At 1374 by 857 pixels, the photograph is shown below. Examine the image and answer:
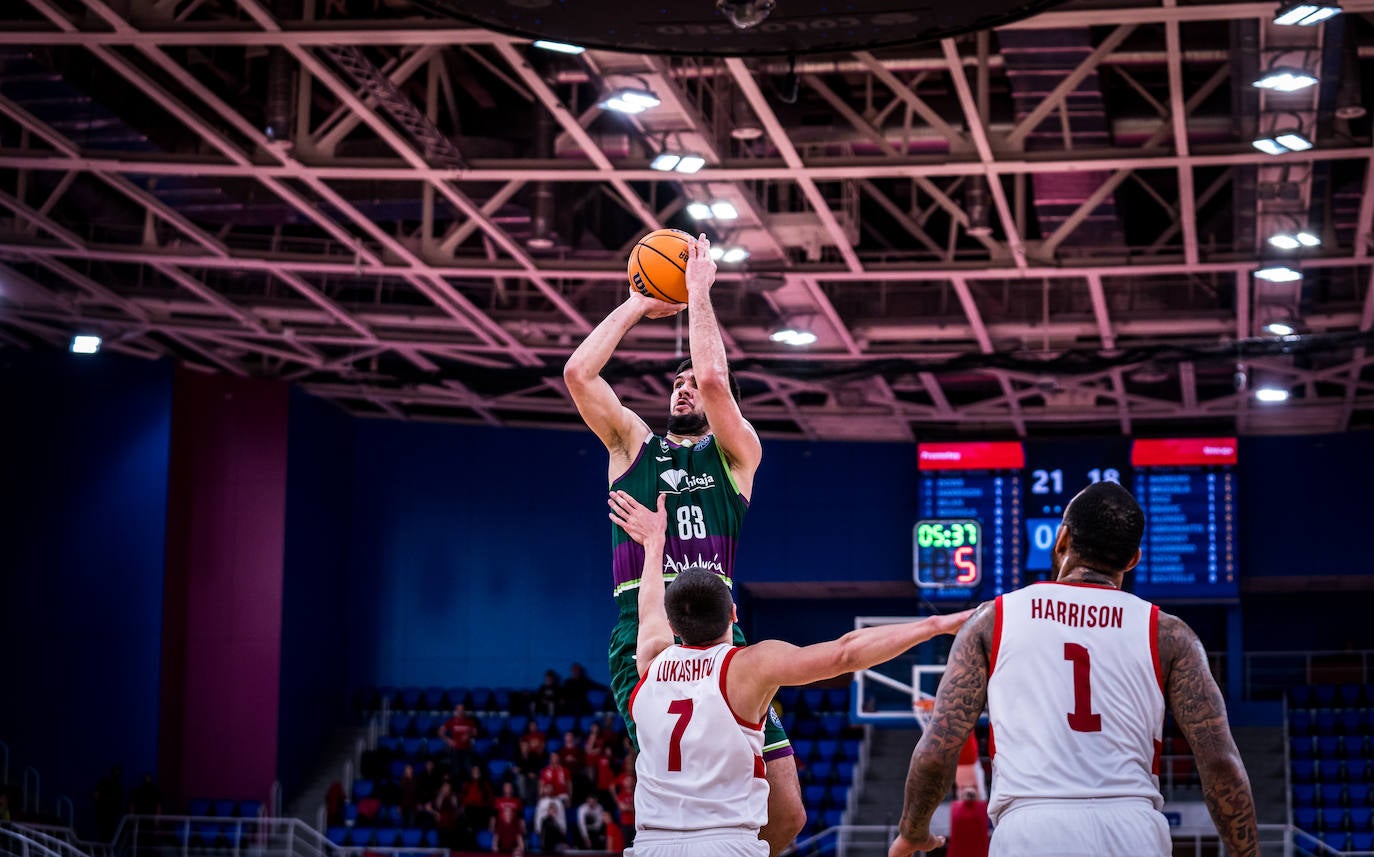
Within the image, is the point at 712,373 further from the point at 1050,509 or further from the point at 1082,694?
the point at 1050,509

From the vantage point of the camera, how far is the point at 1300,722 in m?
27.6

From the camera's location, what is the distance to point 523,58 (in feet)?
54.5

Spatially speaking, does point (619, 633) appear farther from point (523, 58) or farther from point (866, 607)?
point (866, 607)

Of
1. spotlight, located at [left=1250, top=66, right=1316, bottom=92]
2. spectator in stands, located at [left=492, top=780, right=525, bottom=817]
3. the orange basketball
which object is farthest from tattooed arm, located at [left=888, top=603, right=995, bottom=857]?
spectator in stands, located at [left=492, top=780, right=525, bottom=817]

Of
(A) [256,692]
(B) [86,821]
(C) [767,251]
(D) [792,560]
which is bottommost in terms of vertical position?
(B) [86,821]

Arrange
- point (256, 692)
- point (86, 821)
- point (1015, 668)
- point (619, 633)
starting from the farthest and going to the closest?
point (256, 692)
point (86, 821)
point (619, 633)
point (1015, 668)

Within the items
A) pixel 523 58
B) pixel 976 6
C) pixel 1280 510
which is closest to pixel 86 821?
pixel 523 58

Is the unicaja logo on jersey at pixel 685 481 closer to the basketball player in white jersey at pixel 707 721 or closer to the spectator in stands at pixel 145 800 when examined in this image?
the basketball player in white jersey at pixel 707 721

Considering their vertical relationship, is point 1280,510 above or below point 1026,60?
below

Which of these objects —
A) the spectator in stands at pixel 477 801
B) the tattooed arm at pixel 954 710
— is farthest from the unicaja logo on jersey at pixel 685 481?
the spectator in stands at pixel 477 801

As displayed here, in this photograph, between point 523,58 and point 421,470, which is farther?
point 421,470

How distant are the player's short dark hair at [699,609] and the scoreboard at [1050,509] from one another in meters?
21.7

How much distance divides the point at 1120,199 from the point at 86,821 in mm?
18225

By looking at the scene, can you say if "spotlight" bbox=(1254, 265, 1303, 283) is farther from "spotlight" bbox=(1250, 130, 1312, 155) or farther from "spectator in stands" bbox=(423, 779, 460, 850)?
"spectator in stands" bbox=(423, 779, 460, 850)
